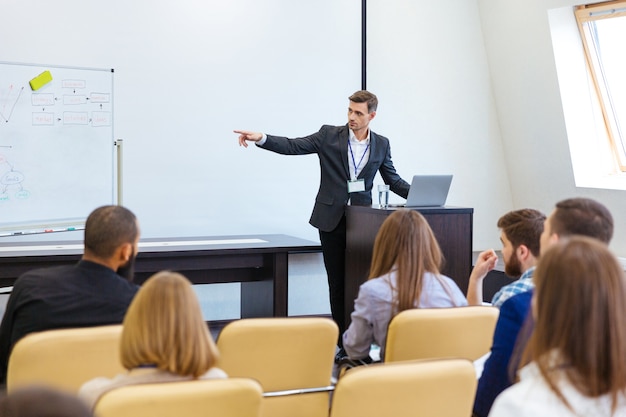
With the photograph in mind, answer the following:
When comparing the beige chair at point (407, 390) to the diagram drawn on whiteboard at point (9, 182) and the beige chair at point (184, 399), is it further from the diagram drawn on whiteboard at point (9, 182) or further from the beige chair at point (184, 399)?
the diagram drawn on whiteboard at point (9, 182)

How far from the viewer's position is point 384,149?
198 inches

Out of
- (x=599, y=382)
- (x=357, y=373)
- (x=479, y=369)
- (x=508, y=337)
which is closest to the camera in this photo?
(x=599, y=382)

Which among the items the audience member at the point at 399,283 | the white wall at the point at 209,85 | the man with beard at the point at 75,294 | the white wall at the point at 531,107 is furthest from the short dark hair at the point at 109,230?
the white wall at the point at 531,107

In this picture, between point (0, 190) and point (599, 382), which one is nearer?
point (599, 382)

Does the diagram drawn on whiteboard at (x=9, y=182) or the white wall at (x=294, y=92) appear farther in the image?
the white wall at (x=294, y=92)

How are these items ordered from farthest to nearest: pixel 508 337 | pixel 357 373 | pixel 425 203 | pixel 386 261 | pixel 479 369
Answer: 1. pixel 425 203
2. pixel 386 261
3. pixel 479 369
4. pixel 508 337
5. pixel 357 373

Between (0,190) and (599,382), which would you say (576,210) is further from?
(0,190)

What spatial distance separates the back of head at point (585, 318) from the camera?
1.39 metres

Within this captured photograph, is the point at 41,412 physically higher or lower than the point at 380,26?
lower

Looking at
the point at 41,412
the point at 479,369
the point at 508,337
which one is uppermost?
the point at 41,412

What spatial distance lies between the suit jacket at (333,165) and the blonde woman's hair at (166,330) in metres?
3.18

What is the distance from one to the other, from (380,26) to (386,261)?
415 cm

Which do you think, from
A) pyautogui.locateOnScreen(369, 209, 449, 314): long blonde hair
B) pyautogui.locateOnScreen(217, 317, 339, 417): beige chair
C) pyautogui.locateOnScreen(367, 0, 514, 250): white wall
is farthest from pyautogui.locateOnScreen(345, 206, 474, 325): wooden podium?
pyautogui.locateOnScreen(367, 0, 514, 250): white wall

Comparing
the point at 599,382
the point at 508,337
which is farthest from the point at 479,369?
the point at 599,382
